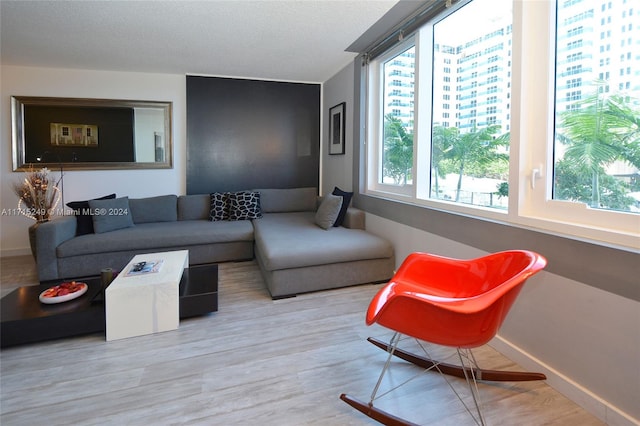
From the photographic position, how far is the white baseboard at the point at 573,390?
1428 mm

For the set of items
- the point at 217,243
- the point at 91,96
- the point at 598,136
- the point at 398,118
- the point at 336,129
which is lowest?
the point at 217,243

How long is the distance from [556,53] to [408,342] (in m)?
1.82

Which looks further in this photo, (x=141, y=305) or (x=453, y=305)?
(x=141, y=305)

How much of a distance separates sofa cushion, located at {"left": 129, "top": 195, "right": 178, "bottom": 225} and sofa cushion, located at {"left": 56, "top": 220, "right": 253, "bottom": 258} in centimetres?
14

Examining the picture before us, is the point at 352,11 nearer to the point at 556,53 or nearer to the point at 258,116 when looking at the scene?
the point at 556,53

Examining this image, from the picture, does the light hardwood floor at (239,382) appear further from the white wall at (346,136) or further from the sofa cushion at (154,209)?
the white wall at (346,136)

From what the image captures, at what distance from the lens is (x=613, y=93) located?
1.52 m

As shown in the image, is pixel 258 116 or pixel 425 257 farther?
pixel 258 116

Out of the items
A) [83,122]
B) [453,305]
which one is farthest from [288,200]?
[453,305]

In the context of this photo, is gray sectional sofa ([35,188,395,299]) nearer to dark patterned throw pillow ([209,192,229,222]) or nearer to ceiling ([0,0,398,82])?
dark patterned throw pillow ([209,192,229,222])

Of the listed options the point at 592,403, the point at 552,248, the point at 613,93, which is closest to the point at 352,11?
the point at 613,93

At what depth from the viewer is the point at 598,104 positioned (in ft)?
5.17

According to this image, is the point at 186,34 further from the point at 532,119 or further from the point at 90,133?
the point at 532,119

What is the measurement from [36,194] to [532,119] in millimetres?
4797
